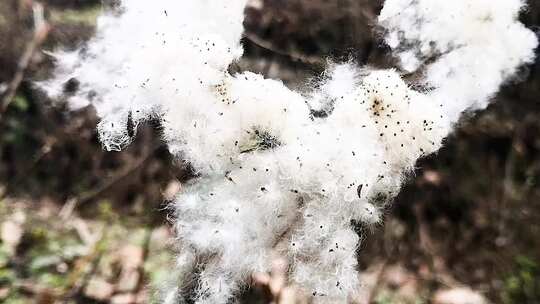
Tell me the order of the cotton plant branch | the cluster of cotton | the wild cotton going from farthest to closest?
the cotton plant branch < the cluster of cotton < the wild cotton

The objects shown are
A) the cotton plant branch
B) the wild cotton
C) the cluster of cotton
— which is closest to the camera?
the wild cotton

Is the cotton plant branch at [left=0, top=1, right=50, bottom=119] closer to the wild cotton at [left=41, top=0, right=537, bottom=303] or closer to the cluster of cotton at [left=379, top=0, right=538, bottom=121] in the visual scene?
the wild cotton at [left=41, top=0, right=537, bottom=303]

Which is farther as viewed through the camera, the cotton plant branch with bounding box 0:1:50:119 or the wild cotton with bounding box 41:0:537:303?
the cotton plant branch with bounding box 0:1:50:119

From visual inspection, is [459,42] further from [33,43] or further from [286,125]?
[33,43]

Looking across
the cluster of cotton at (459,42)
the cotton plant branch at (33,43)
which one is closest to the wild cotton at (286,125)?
the cluster of cotton at (459,42)

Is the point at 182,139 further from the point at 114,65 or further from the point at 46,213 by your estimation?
the point at 46,213

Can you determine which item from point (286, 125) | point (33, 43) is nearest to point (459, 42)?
point (286, 125)

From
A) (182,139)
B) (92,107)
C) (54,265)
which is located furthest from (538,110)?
(54,265)

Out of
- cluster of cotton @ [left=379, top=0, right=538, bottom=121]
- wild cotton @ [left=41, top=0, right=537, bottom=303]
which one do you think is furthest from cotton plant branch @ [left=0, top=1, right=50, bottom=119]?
cluster of cotton @ [left=379, top=0, right=538, bottom=121]

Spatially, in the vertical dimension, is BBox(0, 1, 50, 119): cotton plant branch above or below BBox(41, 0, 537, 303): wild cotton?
below
